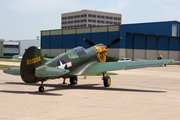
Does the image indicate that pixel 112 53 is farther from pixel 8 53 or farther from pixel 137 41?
pixel 8 53

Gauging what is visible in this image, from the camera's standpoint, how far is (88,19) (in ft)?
504

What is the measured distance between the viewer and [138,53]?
65.4 metres

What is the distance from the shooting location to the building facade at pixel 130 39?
60.5 meters

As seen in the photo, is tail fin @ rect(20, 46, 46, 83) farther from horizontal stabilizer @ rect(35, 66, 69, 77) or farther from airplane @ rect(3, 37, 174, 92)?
horizontal stabilizer @ rect(35, 66, 69, 77)

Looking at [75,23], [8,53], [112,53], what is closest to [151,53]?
[112,53]

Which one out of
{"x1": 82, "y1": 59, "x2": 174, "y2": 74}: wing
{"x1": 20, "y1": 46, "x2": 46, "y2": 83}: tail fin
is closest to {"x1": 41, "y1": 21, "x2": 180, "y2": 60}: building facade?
{"x1": 82, "y1": 59, "x2": 174, "y2": 74}: wing

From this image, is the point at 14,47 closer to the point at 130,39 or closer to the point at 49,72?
the point at 130,39

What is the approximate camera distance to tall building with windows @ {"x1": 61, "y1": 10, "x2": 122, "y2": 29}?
154 meters

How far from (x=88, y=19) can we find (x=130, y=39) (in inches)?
3674

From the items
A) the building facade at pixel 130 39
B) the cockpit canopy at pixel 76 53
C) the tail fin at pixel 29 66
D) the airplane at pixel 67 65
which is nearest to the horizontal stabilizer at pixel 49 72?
the airplane at pixel 67 65

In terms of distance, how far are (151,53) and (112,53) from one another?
13.8 meters

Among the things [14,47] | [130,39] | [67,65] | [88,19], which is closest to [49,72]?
[67,65]

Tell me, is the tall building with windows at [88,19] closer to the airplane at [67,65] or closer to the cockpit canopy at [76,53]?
the airplane at [67,65]

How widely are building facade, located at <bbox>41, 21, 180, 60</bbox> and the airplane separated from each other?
1714 inches
